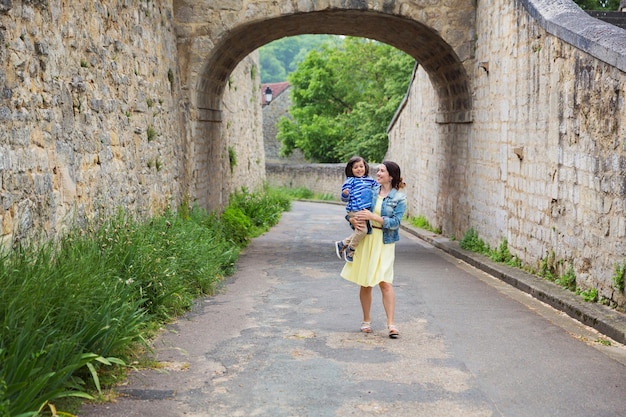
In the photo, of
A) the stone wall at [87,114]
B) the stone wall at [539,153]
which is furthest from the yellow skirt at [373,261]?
the stone wall at [87,114]

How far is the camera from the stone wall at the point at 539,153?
7855 millimetres

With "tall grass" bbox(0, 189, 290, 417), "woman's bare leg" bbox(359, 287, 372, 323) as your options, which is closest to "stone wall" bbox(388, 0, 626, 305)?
"woman's bare leg" bbox(359, 287, 372, 323)

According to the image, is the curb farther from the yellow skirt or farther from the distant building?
the distant building

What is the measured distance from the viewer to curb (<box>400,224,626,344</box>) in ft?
23.0

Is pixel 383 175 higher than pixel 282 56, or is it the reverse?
pixel 282 56

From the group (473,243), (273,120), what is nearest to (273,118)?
(273,120)

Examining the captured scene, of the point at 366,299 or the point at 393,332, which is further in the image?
the point at 366,299

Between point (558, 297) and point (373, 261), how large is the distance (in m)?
2.49

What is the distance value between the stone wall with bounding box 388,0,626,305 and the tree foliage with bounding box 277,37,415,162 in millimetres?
24419

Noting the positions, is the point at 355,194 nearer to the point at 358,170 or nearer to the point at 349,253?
the point at 358,170

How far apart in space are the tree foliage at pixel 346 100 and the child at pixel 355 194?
32.7 metres

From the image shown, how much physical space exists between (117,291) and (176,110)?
7367mm

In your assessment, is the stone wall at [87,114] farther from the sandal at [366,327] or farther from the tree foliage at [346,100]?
the tree foliage at [346,100]

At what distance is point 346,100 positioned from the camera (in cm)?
4559
